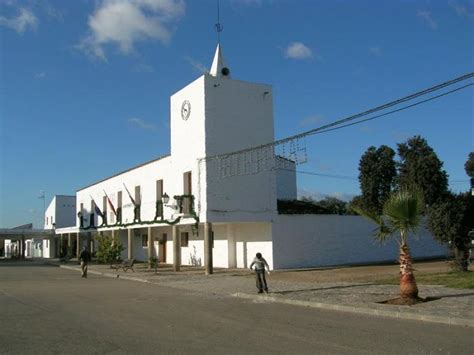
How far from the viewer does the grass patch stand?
691 inches

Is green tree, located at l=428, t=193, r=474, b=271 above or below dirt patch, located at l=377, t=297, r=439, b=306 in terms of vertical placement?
above

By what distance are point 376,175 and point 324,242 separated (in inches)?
403

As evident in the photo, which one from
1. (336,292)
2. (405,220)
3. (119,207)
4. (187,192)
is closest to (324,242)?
(187,192)

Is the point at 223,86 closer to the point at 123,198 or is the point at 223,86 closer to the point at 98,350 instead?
the point at 123,198

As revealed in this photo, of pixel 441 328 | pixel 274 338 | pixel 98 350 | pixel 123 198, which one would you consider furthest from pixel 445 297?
pixel 123 198

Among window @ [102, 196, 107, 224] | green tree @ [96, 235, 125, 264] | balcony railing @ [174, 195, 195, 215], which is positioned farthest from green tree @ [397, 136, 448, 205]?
window @ [102, 196, 107, 224]

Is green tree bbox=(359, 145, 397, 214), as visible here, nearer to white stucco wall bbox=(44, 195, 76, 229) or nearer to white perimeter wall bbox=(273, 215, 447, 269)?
white perimeter wall bbox=(273, 215, 447, 269)

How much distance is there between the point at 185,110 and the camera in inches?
1217

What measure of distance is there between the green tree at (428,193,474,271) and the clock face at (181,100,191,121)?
14.4m

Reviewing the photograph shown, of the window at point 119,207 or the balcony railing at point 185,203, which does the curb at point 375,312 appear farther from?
the window at point 119,207

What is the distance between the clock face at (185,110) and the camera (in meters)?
30.5

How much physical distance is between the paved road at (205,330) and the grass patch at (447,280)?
5.95 metres

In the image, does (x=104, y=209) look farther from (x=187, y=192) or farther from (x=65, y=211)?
(x=65, y=211)

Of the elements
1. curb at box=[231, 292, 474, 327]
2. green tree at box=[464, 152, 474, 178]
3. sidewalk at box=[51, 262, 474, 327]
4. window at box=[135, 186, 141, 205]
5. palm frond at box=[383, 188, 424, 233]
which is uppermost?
green tree at box=[464, 152, 474, 178]
